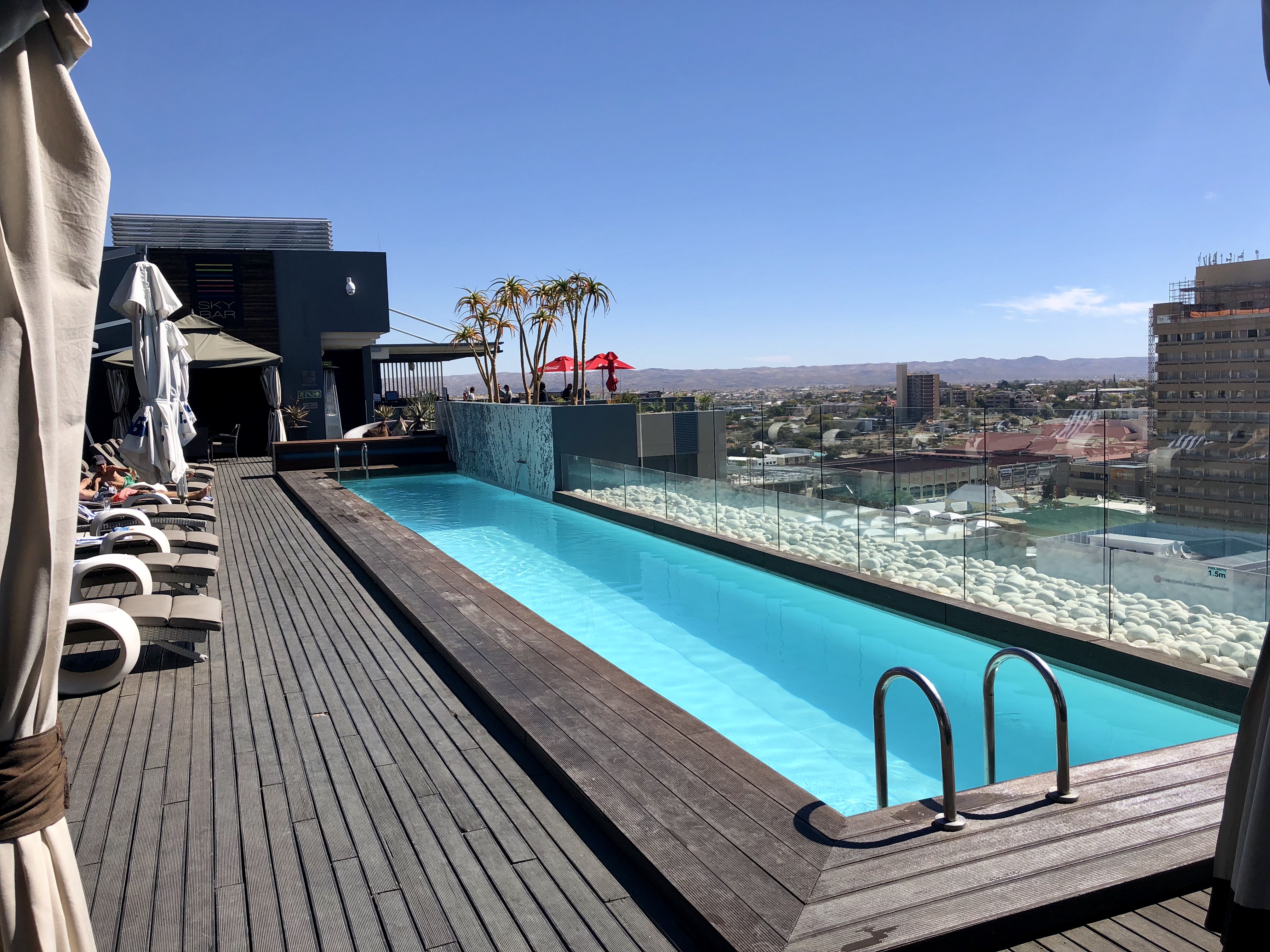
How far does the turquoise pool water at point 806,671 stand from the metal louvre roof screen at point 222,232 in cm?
1618

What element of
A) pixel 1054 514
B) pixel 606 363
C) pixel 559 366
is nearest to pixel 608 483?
pixel 1054 514

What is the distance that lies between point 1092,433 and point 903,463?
168 centimetres

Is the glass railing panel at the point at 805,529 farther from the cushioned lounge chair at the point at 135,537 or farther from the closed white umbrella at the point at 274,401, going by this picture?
the closed white umbrella at the point at 274,401

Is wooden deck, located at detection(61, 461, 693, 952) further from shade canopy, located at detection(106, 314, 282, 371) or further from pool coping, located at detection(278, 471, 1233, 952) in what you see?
shade canopy, located at detection(106, 314, 282, 371)

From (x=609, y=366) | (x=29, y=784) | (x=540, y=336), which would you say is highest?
(x=540, y=336)

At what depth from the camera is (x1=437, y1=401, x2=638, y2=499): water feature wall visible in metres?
13.7

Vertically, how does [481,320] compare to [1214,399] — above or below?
above

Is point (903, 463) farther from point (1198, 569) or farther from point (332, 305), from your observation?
point (332, 305)

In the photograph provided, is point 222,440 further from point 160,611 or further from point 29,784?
point 29,784

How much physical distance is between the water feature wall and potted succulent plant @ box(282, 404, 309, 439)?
5656 millimetres

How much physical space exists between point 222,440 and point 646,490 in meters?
12.3

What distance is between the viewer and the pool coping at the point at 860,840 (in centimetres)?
225

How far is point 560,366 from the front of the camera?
21609 mm

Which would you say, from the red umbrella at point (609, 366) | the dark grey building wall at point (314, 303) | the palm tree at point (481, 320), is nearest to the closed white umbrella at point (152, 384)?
the palm tree at point (481, 320)
